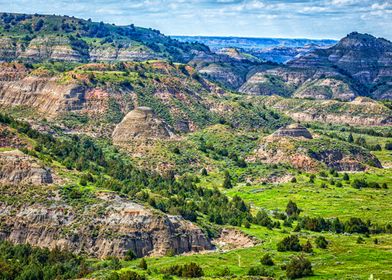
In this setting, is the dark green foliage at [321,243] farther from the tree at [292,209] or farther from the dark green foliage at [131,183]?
the tree at [292,209]

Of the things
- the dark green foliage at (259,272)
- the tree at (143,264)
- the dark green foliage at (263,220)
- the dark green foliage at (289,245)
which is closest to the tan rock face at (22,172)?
the tree at (143,264)

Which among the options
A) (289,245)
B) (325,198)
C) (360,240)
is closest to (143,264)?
(289,245)

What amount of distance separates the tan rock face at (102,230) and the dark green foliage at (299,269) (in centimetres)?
2319

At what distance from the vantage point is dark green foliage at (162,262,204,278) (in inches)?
3868

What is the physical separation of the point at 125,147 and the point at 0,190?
69.4m

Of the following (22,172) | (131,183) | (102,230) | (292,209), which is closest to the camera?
(102,230)

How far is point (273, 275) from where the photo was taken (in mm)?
100625

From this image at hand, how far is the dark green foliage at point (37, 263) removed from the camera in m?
98.6

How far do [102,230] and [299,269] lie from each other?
3453 centimetres

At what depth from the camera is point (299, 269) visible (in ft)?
330

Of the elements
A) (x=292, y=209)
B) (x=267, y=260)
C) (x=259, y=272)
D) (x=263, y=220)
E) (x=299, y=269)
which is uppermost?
(x=299, y=269)

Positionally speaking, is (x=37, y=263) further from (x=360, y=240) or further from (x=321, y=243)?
(x=360, y=240)

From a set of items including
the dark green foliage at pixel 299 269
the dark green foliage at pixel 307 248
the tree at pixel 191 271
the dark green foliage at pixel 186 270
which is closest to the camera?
the tree at pixel 191 271

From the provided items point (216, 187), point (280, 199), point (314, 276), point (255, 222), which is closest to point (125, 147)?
point (216, 187)
